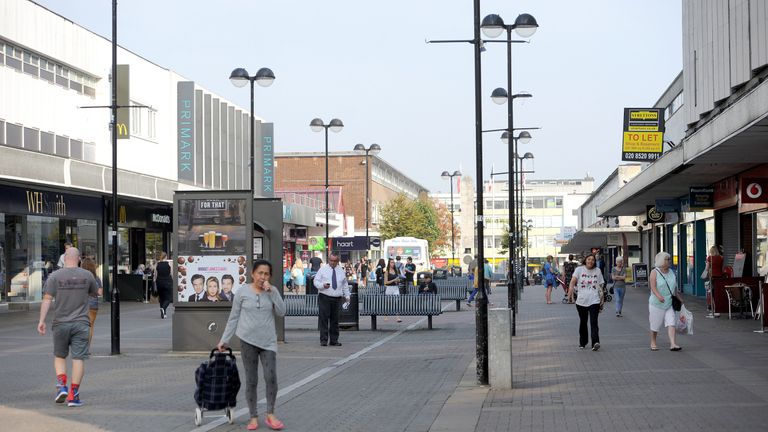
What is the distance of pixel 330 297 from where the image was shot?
20562 millimetres

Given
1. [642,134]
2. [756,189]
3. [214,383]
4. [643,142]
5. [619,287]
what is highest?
[642,134]

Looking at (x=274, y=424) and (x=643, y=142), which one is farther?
(x=643, y=142)

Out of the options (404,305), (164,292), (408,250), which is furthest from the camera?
(408,250)

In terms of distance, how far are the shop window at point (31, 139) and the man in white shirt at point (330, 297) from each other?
54.7ft

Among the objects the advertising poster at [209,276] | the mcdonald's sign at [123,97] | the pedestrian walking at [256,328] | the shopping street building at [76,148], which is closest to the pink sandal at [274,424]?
the pedestrian walking at [256,328]

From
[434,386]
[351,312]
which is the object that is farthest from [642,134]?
[434,386]

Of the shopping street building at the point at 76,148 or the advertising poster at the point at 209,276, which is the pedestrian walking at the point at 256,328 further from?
the shopping street building at the point at 76,148

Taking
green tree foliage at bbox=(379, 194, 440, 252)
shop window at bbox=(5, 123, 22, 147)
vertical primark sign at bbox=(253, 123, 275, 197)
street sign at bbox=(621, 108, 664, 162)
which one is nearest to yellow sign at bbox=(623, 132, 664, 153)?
street sign at bbox=(621, 108, 664, 162)

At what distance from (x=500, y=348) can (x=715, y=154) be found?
40.5ft

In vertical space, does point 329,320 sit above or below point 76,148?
below

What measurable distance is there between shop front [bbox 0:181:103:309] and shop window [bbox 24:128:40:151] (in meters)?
1.38

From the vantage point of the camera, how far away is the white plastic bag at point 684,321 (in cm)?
1777

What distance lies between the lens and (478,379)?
13305 mm

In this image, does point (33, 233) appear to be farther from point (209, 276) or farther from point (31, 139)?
point (209, 276)
